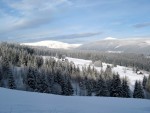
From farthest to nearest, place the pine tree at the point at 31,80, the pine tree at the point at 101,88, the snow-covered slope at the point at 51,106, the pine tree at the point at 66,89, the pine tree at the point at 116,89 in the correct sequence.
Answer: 1. the pine tree at the point at 66,89
2. the pine tree at the point at 101,88
3. the pine tree at the point at 31,80
4. the pine tree at the point at 116,89
5. the snow-covered slope at the point at 51,106

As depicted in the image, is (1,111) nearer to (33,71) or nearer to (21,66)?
(33,71)

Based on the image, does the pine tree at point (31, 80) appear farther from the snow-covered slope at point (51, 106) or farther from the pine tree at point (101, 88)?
the snow-covered slope at point (51, 106)

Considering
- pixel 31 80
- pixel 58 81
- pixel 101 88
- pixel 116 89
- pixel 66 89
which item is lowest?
pixel 66 89

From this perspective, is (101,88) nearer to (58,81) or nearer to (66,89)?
(66,89)

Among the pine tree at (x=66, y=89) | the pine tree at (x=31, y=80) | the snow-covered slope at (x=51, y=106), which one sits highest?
the snow-covered slope at (x=51, y=106)

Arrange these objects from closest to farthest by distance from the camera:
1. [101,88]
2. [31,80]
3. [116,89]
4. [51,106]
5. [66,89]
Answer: [51,106] < [116,89] < [31,80] < [101,88] < [66,89]

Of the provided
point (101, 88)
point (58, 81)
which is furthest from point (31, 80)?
point (101, 88)

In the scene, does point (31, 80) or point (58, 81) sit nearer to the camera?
point (31, 80)

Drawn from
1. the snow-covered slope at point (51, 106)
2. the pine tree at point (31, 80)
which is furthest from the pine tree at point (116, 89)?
the snow-covered slope at point (51, 106)

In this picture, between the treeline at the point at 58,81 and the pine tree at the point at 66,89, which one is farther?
the pine tree at the point at 66,89

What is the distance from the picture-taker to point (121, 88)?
81.3 meters

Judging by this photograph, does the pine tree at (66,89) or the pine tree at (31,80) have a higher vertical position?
the pine tree at (31,80)

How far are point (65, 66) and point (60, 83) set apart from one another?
119 feet

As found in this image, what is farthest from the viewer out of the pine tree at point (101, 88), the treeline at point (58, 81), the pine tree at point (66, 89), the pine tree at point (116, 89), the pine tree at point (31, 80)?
the pine tree at point (66, 89)
